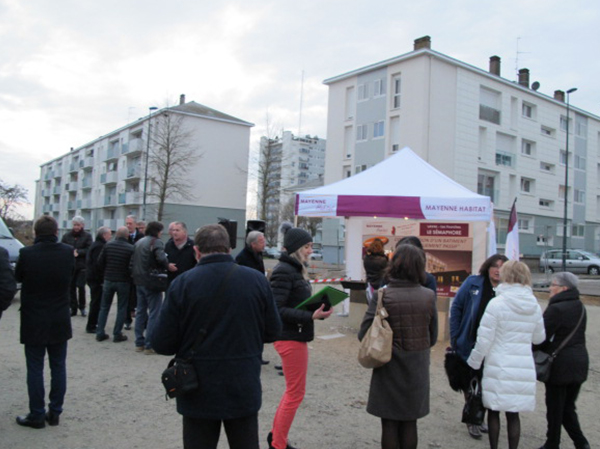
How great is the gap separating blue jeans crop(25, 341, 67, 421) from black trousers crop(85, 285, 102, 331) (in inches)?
160

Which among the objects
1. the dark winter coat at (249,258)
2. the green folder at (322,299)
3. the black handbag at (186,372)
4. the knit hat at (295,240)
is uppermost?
the knit hat at (295,240)

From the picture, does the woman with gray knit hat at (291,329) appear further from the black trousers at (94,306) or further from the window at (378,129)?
the window at (378,129)

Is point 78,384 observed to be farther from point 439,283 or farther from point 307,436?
point 439,283

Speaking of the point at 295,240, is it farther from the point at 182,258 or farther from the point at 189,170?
the point at 189,170

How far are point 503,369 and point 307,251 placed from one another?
1719mm

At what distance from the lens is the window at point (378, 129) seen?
34.6 meters

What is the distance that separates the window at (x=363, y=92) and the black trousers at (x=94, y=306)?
99.6 ft

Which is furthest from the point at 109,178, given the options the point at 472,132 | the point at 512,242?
the point at 512,242

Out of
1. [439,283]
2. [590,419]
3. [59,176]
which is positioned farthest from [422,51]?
[59,176]

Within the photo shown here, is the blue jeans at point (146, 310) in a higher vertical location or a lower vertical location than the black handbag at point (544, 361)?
lower

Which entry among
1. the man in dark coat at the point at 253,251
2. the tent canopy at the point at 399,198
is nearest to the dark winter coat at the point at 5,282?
the man in dark coat at the point at 253,251

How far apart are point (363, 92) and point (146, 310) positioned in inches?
1242

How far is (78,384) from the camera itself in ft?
17.9

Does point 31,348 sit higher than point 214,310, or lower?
lower
